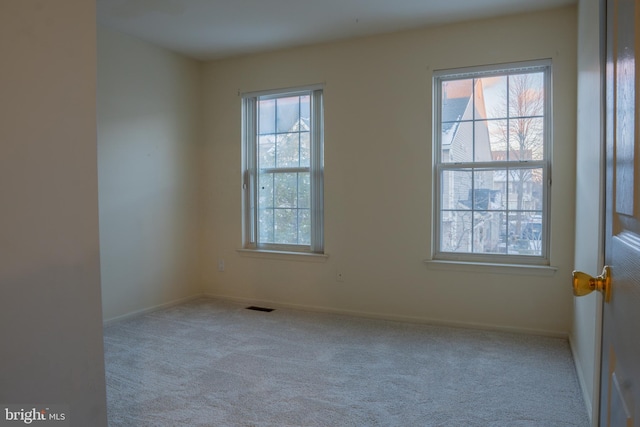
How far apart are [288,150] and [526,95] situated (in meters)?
2.31

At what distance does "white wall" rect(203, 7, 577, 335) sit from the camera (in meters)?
3.50

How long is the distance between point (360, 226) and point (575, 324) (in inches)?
75.3

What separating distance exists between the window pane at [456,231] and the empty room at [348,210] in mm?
18

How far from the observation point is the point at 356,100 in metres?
4.15

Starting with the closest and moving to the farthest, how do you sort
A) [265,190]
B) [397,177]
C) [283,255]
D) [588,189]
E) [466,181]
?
[588,189] → [466,181] → [397,177] → [283,255] → [265,190]

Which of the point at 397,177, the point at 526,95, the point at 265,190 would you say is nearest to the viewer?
the point at 526,95

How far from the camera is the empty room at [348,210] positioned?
2.57m

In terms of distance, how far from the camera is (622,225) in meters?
0.74

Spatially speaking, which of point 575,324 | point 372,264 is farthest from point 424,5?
point 575,324

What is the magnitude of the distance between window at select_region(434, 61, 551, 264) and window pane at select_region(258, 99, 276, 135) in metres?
1.74

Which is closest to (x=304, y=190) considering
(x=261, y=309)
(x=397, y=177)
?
(x=397, y=177)

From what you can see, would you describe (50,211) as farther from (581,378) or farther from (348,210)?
(348,210)

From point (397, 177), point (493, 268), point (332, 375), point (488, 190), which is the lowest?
point (332, 375)

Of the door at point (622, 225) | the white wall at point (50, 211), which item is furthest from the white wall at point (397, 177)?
the white wall at point (50, 211)
